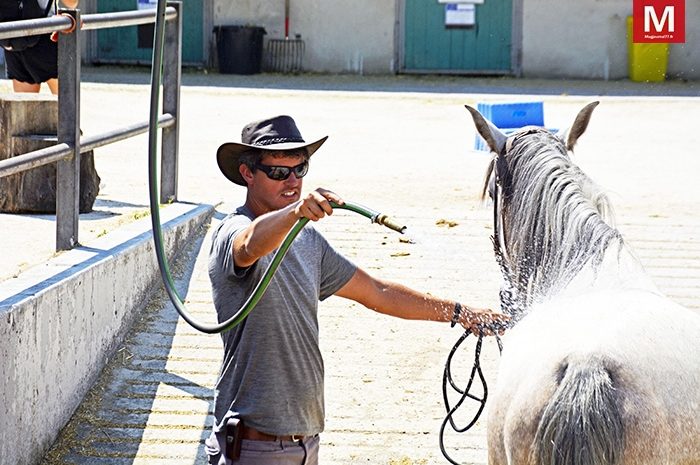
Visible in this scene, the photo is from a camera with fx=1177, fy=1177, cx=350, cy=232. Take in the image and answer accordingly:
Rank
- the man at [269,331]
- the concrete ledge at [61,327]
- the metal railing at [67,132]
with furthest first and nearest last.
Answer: the metal railing at [67,132] < the concrete ledge at [61,327] < the man at [269,331]

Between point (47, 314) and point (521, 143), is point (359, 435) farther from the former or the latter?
point (521, 143)

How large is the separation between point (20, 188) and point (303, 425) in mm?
4656

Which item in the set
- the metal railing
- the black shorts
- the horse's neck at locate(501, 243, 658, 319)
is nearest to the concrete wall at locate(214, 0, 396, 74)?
the black shorts

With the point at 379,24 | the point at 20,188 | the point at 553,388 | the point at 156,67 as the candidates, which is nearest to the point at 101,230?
the point at 20,188

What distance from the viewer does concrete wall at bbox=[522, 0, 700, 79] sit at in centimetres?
2191

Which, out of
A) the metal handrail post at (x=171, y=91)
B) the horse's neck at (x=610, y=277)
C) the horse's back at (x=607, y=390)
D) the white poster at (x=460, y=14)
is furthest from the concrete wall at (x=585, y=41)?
the horse's back at (x=607, y=390)

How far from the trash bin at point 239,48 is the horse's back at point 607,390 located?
61.6 ft

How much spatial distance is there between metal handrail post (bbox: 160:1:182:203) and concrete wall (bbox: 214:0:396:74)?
14.0m

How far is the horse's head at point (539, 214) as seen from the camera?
390cm

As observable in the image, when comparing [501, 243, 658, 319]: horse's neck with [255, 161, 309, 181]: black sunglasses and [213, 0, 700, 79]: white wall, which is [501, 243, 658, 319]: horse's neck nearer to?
[255, 161, 309, 181]: black sunglasses

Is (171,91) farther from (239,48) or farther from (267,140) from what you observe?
(239,48)

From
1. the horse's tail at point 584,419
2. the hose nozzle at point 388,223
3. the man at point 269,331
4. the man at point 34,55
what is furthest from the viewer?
the man at point 34,55

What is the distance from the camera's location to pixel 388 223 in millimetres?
3260

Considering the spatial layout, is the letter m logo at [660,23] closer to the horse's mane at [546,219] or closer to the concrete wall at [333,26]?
the concrete wall at [333,26]
